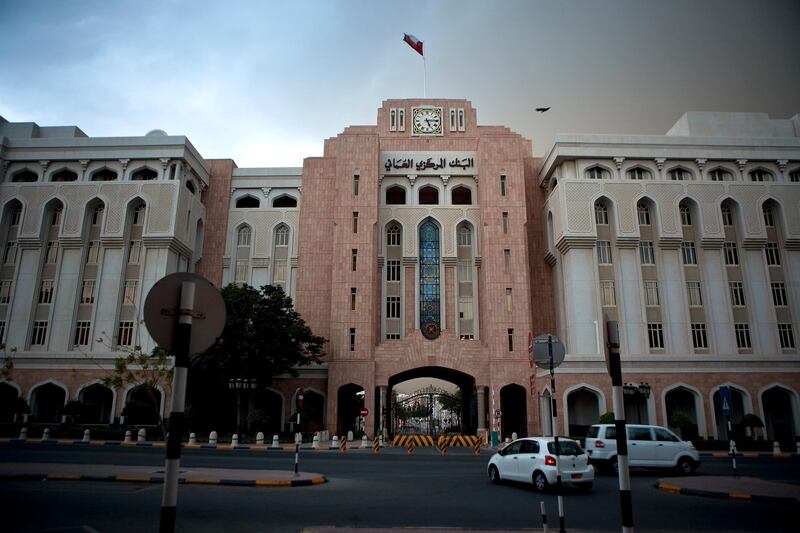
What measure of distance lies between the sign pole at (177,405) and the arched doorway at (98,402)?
41034 millimetres

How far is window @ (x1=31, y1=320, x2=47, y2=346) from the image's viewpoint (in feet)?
133

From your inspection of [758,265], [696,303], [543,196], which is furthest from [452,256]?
[758,265]

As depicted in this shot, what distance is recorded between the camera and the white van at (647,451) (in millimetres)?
17962

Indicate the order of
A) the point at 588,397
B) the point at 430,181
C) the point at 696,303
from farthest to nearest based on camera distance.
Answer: the point at 430,181, the point at 696,303, the point at 588,397

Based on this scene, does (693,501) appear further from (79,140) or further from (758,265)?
(79,140)

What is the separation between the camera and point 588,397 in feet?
123

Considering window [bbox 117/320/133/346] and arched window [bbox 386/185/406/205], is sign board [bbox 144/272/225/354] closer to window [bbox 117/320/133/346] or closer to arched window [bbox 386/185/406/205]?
window [bbox 117/320/133/346]

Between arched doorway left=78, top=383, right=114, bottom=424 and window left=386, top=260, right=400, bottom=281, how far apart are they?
73.1 feet

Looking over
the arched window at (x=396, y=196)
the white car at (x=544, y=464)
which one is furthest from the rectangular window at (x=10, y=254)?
the white car at (x=544, y=464)

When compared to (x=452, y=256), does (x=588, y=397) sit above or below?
below

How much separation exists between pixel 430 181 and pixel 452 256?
704 cm

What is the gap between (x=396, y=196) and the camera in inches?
Result: 1937

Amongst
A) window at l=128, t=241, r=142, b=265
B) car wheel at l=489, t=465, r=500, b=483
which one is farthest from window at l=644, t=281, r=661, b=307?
window at l=128, t=241, r=142, b=265

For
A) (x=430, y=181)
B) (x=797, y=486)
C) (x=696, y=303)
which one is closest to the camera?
(x=797, y=486)
